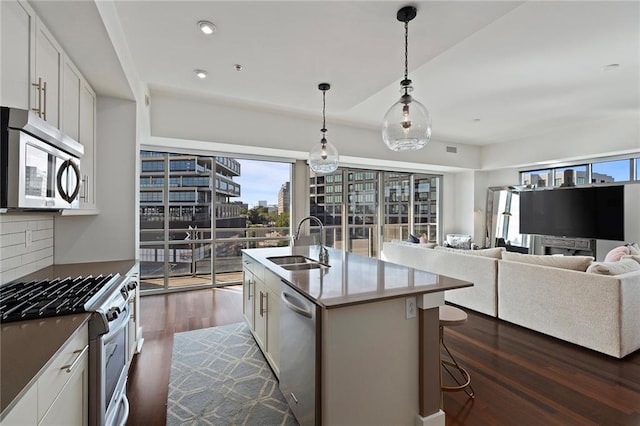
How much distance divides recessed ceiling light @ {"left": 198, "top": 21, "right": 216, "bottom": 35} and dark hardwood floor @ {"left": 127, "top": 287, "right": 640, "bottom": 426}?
283 centimetres

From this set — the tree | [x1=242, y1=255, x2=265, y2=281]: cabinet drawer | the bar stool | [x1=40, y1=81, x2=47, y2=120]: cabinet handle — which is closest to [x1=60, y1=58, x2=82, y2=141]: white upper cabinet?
[x1=40, y1=81, x2=47, y2=120]: cabinet handle

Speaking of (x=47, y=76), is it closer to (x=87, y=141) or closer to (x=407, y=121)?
(x=87, y=141)

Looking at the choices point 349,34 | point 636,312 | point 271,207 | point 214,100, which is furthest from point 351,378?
point 271,207

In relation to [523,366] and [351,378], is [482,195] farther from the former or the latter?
[351,378]

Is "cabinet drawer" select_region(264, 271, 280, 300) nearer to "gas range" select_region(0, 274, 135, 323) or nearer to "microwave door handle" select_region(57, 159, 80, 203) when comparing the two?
"gas range" select_region(0, 274, 135, 323)

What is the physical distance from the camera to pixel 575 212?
5945 mm

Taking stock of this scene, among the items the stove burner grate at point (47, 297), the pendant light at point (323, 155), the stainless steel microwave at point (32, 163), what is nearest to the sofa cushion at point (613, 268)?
the pendant light at point (323, 155)

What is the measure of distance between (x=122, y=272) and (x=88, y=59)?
161 centimetres

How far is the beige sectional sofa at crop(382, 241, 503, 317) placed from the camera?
12.3 feet

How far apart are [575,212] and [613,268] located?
12.5ft

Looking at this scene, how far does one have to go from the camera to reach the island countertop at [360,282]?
1.68 meters

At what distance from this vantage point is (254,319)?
119 inches

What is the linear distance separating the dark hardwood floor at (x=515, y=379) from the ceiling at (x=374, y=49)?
2538 millimetres

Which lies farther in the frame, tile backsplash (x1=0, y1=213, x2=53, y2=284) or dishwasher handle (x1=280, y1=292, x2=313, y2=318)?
tile backsplash (x1=0, y1=213, x2=53, y2=284)
